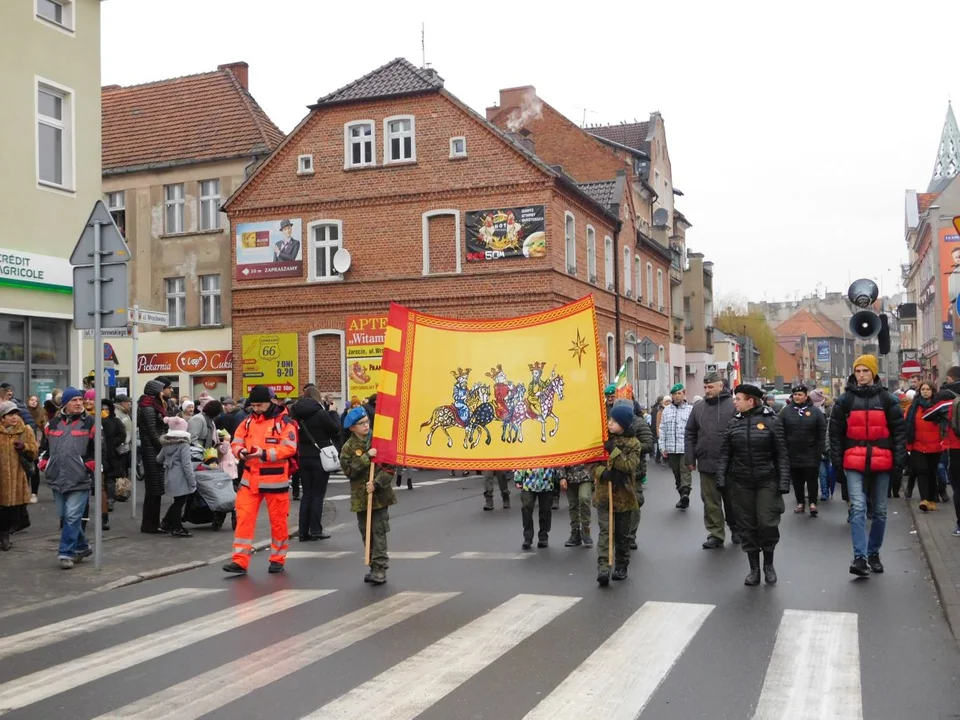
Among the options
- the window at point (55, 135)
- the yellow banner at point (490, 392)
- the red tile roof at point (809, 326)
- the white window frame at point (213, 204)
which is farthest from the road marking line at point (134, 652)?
the red tile roof at point (809, 326)

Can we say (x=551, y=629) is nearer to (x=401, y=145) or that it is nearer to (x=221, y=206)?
(x=401, y=145)

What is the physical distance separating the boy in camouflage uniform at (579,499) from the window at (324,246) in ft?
74.8

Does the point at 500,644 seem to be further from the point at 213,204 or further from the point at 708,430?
the point at 213,204

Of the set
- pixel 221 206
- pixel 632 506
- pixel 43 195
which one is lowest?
pixel 632 506

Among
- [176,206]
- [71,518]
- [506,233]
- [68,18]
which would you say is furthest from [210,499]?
[176,206]

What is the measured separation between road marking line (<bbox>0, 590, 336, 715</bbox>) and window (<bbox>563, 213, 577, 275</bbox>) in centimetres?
2527

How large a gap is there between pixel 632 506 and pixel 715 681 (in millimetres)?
3528

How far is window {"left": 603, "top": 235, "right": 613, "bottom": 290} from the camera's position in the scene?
39.1 meters

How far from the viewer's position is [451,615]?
8.18 m

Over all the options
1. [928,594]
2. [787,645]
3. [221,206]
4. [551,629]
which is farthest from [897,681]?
[221,206]

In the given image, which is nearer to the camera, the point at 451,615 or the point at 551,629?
the point at 551,629

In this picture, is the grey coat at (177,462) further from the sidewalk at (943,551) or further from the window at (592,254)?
the window at (592,254)

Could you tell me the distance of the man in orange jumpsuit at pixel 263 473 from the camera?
10523mm

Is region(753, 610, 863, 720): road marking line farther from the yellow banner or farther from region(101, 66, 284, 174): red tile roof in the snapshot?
region(101, 66, 284, 174): red tile roof
